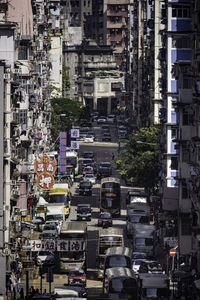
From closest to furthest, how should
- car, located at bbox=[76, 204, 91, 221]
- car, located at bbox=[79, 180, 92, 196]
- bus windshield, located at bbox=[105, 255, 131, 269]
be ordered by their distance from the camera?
bus windshield, located at bbox=[105, 255, 131, 269] → car, located at bbox=[76, 204, 91, 221] → car, located at bbox=[79, 180, 92, 196]

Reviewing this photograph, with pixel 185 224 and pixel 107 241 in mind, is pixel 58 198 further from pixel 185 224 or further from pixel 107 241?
pixel 185 224

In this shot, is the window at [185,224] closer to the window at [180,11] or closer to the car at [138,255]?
the car at [138,255]

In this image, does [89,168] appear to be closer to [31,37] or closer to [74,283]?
[31,37]

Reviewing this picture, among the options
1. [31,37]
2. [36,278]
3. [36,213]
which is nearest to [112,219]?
[36,213]

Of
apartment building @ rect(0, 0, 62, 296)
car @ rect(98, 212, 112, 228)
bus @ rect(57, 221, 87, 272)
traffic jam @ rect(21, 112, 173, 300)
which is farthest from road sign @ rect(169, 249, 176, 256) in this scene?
car @ rect(98, 212, 112, 228)

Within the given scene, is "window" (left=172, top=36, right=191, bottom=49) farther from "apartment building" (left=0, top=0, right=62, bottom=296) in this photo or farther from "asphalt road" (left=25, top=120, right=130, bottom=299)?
"asphalt road" (left=25, top=120, right=130, bottom=299)

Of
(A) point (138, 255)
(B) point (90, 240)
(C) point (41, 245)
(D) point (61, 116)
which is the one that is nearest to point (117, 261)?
(C) point (41, 245)
